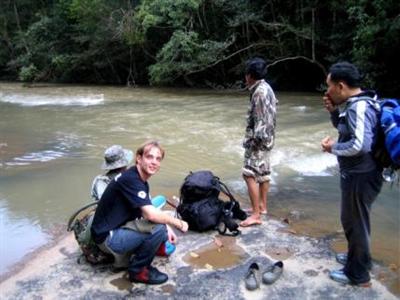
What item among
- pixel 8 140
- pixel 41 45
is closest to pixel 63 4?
pixel 41 45

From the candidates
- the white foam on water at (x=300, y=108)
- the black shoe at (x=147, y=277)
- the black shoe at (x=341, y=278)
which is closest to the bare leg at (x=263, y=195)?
the black shoe at (x=341, y=278)

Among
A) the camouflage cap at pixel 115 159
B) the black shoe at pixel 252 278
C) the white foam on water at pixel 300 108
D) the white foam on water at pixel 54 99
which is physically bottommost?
the black shoe at pixel 252 278

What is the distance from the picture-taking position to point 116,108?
14.5 metres

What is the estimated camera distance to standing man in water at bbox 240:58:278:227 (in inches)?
176

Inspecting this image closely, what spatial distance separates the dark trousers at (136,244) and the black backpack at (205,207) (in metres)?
0.92

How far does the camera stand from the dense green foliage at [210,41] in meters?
14.3

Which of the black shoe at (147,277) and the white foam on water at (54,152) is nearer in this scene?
the black shoe at (147,277)

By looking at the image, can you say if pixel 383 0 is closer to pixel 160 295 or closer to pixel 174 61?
pixel 174 61

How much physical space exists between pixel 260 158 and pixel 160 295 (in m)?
1.77

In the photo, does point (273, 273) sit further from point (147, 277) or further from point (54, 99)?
point (54, 99)

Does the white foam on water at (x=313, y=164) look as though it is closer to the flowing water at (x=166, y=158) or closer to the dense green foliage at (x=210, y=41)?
the flowing water at (x=166, y=158)

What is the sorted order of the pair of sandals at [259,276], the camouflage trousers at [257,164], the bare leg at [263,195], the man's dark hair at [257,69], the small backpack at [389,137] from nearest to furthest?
the small backpack at [389,137] < the pair of sandals at [259,276] < the man's dark hair at [257,69] < the camouflage trousers at [257,164] < the bare leg at [263,195]

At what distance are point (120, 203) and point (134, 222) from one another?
189 millimetres

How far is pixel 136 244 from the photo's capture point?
3580mm
